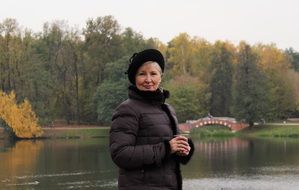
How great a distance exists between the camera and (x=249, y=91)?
60.2m

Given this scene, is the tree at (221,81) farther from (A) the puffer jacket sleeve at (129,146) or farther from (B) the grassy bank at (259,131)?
(A) the puffer jacket sleeve at (129,146)

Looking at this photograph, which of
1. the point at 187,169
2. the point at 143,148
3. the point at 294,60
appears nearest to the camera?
the point at 143,148

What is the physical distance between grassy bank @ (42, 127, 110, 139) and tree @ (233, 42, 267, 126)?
13707 millimetres

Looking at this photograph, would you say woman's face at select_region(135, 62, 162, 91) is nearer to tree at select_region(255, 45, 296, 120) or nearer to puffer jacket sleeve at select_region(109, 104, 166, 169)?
puffer jacket sleeve at select_region(109, 104, 166, 169)

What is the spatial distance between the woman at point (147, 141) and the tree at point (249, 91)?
186ft

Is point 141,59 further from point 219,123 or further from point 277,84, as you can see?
point 277,84

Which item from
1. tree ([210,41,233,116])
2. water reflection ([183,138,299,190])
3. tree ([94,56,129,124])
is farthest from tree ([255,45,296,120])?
water reflection ([183,138,299,190])

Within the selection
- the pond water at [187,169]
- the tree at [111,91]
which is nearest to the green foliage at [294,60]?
the tree at [111,91]

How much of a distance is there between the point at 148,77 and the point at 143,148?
0.47 m

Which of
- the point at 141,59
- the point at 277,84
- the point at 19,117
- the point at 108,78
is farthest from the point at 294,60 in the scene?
the point at 141,59

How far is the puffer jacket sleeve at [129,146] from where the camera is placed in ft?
11.2

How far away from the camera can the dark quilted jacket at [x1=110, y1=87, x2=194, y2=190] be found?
3.44 m

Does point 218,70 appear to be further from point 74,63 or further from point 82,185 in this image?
point 82,185

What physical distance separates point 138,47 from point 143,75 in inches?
2454
